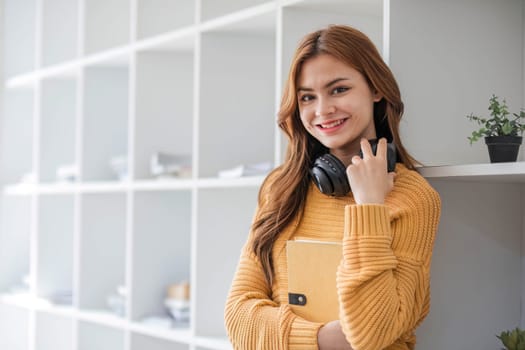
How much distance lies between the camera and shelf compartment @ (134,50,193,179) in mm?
2895

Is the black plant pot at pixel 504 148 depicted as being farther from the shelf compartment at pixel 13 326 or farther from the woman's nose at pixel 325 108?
the shelf compartment at pixel 13 326

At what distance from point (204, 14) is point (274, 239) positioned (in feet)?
3.42

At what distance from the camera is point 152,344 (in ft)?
9.30

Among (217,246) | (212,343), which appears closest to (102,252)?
(217,246)

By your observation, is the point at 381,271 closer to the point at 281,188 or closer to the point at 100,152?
the point at 281,188

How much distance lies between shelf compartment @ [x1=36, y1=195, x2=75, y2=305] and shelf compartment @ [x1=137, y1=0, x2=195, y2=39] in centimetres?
99

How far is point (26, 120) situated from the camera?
3799 millimetres

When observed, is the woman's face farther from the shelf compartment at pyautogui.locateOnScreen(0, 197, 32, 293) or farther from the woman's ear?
the shelf compartment at pyautogui.locateOnScreen(0, 197, 32, 293)

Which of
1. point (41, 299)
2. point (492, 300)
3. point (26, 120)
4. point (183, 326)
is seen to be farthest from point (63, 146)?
point (492, 300)

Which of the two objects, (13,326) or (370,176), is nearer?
(370,176)

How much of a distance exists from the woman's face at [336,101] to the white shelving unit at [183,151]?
148 millimetres

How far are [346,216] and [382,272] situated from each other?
136mm

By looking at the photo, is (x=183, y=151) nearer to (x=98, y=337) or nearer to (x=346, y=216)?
(x=98, y=337)

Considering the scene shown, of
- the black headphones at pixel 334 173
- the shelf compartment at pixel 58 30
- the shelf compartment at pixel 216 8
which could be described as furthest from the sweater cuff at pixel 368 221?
the shelf compartment at pixel 58 30
